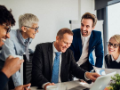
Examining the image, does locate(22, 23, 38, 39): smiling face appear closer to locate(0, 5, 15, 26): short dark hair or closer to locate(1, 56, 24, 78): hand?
locate(0, 5, 15, 26): short dark hair

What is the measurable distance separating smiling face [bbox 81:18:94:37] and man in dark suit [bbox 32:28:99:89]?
1.07ft

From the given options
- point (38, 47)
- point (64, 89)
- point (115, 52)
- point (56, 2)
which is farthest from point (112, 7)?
point (64, 89)

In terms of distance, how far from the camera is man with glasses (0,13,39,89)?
4.27 feet

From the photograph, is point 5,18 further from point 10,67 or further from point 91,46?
point 91,46

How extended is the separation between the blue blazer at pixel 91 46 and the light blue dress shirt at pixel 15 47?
2.37 ft

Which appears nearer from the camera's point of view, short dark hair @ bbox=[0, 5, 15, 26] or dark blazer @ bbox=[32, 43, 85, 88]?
short dark hair @ bbox=[0, 5, 15, 26]

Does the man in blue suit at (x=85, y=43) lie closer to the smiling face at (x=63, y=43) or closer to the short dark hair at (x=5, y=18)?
the smiling face at (x=63, y=43)

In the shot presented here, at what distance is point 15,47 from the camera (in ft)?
4.53

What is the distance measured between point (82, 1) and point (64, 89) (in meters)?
1.35

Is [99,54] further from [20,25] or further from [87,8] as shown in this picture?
[20,25]

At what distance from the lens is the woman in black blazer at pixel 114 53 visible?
1.74 meters

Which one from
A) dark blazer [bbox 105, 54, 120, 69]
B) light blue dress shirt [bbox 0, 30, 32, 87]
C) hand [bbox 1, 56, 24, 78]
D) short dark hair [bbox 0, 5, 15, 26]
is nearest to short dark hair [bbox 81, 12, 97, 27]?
dark blazer [bbox 105, 54, 120, 69]

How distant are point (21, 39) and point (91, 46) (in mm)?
1015

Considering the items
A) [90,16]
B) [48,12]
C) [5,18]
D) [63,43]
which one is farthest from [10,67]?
[90,16]
